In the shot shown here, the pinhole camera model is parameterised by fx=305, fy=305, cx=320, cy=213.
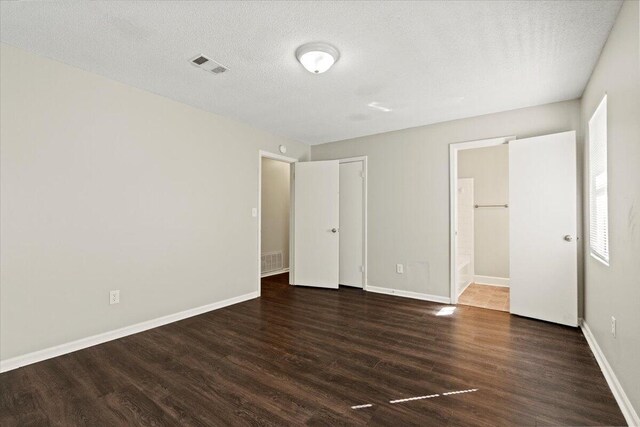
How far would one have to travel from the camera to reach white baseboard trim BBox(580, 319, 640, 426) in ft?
5.43

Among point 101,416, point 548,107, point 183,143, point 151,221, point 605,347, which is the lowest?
point 101,416

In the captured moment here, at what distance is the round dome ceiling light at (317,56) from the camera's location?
2.29 metres

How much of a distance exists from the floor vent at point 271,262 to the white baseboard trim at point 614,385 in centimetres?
467

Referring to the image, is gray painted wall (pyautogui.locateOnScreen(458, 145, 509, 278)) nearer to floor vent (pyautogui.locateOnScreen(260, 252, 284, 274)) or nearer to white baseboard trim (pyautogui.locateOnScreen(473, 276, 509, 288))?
white baseboard trim (pyautogui.locateOnScreen(473, 276, 509, 288))

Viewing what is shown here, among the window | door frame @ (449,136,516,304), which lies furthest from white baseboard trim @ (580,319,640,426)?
→ door frame @ (449,136,516,304)

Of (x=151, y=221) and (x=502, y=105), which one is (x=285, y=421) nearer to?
(x=151, y=221)

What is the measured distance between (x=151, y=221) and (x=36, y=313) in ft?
3.78

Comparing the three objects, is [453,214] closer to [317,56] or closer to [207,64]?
[317,56]

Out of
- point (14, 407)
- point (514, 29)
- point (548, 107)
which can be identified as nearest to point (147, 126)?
point (14, 407)

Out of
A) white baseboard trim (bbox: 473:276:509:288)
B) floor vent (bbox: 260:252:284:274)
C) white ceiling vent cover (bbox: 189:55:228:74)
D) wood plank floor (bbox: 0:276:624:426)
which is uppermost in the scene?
white ceiling vent cover (bbox: 189:55:228:74)

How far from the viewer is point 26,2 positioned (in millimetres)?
1871

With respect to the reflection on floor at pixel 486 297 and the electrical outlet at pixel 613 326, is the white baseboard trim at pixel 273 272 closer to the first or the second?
the reflection on floor at pixel 486 297

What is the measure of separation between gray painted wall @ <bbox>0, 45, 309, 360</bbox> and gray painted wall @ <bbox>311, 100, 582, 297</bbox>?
7.00 ft

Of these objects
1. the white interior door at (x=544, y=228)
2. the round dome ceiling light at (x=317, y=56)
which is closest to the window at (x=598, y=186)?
the white interior door at (x=544, y=228)
